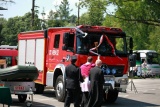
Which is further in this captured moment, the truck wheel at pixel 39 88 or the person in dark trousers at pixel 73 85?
the truck wheel at pixel 39 88

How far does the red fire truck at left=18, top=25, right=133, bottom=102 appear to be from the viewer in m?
15.4

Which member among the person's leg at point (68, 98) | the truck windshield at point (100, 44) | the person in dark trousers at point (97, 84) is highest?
the truck windshield at point (100, 44)

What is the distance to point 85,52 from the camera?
15.4 meters

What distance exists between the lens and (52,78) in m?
16.9

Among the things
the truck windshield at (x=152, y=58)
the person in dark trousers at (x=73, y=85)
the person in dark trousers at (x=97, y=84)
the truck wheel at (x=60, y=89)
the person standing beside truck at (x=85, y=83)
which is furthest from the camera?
the truck windshield at (x=152, y=58)

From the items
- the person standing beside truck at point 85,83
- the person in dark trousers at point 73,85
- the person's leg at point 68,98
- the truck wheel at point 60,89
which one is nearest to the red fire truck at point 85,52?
the truck wheel at point 60,89

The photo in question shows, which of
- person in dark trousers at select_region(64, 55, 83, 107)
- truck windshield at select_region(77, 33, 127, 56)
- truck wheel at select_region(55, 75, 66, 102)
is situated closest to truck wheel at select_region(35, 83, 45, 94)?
truck wheel at select_region(55, 75, 66, 102)

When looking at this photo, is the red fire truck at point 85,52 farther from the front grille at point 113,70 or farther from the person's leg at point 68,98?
the person's leg at point 68,98

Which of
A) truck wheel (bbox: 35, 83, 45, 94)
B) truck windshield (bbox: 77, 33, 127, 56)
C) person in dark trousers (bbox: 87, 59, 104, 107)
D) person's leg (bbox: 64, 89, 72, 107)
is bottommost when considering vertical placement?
truck wheel (bbox: 35, 83, 45, 94)

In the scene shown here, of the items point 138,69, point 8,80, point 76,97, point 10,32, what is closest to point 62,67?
point 8,80

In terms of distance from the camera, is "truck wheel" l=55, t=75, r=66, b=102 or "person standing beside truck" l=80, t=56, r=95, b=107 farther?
"truck wheel" l=55, t=75, r=66, b=102

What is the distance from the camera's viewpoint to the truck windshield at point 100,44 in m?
15.4

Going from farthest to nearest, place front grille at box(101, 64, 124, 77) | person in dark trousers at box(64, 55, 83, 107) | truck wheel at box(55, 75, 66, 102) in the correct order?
truck wheel at box(55, 75, 66, 102) → front grille at box(101, 64, 124, 77) → person in dark trousers at box(64, 55, 83, 107)

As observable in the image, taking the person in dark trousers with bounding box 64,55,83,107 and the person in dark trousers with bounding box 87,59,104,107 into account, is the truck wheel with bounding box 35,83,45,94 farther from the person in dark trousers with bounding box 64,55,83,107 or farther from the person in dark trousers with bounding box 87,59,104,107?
the person in dark trousers with bounding box 87,59,104,107
